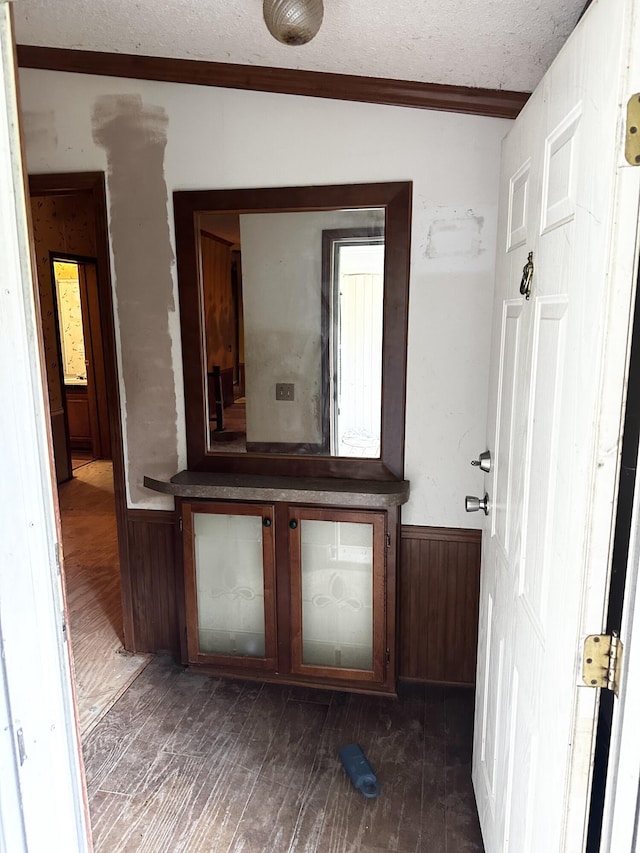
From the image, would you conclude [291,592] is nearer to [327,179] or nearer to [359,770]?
[359,770]

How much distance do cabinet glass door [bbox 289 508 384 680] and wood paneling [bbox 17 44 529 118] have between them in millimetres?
1588

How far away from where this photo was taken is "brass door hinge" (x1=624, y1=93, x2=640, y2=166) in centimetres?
77

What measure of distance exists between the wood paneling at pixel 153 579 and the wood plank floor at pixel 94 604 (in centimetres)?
12

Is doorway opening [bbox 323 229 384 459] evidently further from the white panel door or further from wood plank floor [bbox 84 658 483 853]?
wood plank floor [bbox 84 658 483 853]

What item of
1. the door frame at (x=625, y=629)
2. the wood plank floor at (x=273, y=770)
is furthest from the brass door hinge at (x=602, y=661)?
the wood plank floor at (x=273, y=770)

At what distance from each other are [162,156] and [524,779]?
242 cm

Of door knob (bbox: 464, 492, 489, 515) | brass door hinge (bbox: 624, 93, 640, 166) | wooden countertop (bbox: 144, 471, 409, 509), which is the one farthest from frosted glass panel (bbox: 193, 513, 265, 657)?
brass door hinge (bbox: 624, 93, 640, 166)

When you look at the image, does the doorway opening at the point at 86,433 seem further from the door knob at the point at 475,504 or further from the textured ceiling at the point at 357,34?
the door knob at the point at 475,504

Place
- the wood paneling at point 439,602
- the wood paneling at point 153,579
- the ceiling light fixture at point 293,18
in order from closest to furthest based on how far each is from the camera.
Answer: the ceiling light fixture at point 293,18 < the wood paneling at point 439,602 < the wood paneling at point 153,579

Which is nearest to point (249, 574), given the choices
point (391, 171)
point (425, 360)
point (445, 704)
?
point (445, 704)

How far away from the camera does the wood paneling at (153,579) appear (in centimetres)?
266

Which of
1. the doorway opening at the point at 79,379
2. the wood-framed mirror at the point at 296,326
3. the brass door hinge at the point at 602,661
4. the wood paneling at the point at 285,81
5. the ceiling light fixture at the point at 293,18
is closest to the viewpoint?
the brass door hinge at the point at 602,661

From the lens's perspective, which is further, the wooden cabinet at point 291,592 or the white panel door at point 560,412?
the wooden cabinet at point 291,592

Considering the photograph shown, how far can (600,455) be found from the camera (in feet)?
2.80
